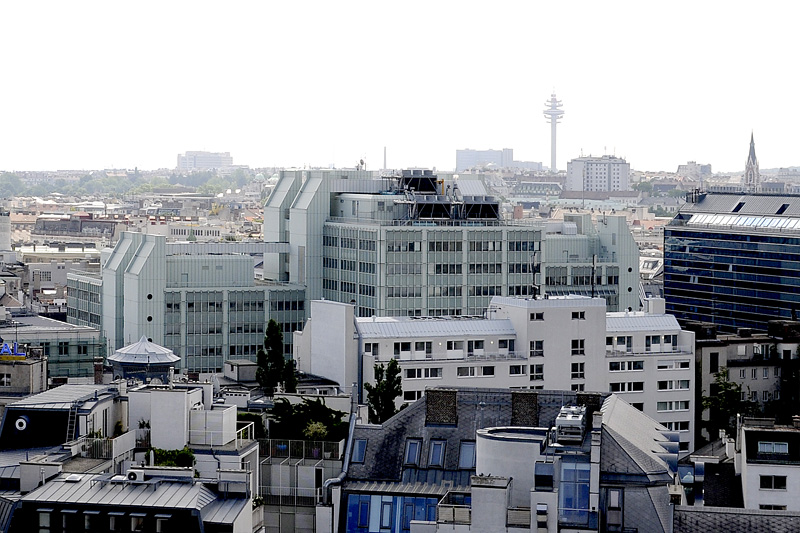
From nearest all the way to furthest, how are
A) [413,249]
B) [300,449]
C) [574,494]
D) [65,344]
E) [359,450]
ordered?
[574,494], [359,450], [300,449], [65,344], [413,249]

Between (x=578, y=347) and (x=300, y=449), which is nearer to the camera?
(x=300, y=449)

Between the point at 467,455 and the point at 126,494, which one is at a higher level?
the point at 467,455

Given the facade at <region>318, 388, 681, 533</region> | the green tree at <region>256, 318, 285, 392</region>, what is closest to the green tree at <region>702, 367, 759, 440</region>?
the green tree at <region>256, 318, 285, 392</region>

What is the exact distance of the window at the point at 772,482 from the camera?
6278 centimetres

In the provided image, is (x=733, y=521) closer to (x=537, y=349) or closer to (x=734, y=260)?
(x=537, y=349)

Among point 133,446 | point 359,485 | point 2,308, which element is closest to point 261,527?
point 359,485

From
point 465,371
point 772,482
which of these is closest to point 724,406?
point 465,371

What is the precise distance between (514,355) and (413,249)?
4146 cm

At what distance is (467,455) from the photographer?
206 ft

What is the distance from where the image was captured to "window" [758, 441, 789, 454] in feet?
208

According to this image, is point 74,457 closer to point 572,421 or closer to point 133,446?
point 133,446

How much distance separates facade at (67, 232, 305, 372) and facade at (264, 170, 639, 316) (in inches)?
182

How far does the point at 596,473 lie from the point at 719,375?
176ft

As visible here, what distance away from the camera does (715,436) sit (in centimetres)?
10225
